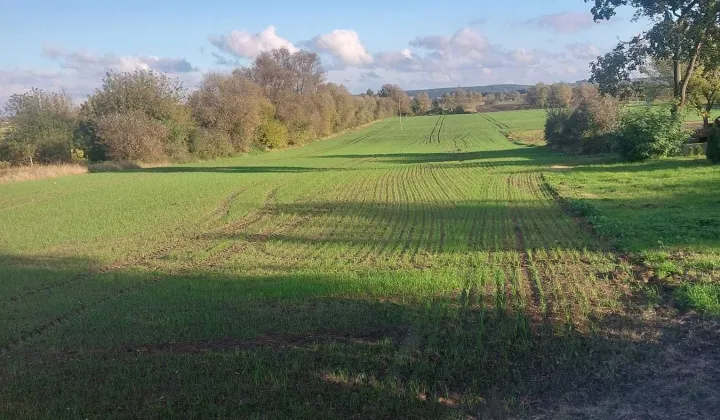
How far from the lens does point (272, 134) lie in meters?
71.6

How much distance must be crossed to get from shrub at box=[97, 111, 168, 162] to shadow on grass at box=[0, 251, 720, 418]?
141ft

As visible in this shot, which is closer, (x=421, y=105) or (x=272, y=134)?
(x=272, y=134)

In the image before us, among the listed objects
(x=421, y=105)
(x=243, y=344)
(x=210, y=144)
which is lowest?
(x=243, y=344)

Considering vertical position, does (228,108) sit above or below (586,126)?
above

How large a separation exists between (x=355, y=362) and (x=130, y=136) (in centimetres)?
4713

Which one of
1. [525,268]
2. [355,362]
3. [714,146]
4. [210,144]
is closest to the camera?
[355,362]

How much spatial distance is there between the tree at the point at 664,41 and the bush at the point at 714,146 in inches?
195

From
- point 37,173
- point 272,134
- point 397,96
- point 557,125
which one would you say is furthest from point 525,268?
point 397,96

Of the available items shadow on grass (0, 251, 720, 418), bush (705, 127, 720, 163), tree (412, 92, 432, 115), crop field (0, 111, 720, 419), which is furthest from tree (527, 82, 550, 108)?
shadow on grass (0, 251, 720, 418)

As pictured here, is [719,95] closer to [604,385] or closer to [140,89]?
[604,385]

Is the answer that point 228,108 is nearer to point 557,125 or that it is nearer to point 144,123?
point 144,123

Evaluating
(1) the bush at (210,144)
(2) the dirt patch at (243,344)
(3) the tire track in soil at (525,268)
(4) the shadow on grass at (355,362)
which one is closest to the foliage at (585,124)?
(3) the tire track in soil at (525,268)

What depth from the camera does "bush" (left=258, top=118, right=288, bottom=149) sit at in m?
70.4

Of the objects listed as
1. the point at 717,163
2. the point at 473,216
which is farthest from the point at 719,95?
the point at 473,216
